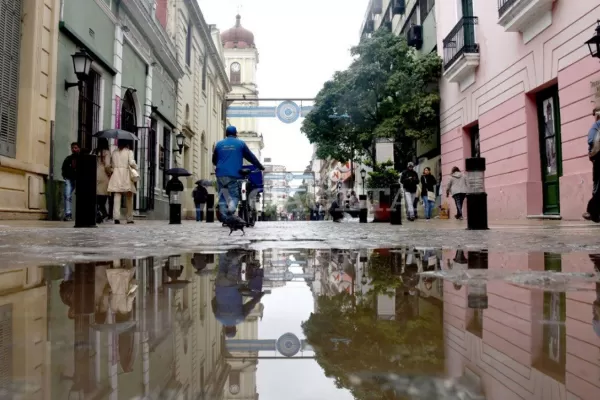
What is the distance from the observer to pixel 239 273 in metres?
1.88

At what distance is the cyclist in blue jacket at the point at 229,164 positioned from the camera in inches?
250

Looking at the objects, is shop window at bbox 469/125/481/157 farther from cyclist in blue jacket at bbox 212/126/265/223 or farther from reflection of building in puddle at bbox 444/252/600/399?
reflection of building in puddle at bbox 444/252/600/399

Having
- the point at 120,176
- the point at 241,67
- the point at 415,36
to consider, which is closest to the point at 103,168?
the point at 120,176

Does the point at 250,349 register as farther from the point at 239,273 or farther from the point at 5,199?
the point at 5,199

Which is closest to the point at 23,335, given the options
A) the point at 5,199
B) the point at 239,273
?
the point at 239,273

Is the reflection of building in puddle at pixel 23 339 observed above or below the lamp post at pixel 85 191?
below

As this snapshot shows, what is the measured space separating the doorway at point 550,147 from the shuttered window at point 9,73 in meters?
10.8

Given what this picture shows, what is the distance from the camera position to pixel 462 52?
13.7 m

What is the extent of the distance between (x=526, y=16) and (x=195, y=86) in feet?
58.8

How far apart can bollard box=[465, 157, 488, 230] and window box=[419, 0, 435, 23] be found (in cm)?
1443

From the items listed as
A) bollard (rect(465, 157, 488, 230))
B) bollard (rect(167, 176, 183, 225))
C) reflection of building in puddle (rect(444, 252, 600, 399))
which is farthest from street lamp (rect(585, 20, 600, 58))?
bollard (rect(167, 176, 183, 225))

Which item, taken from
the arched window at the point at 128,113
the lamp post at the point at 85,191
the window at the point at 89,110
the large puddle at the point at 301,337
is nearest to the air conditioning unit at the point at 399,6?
the arched window at the point at 128,113

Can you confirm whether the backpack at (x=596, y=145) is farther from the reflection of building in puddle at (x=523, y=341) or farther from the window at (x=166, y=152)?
the window at (x=166, y=152)

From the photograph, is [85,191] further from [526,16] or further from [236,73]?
[236,73]
